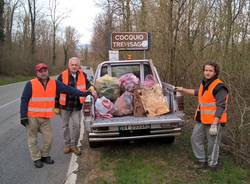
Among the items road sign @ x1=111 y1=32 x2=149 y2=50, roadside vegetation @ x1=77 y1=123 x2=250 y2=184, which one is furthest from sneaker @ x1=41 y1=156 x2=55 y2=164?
road sign @ x1=111 y1=32 x2=149 y2=50

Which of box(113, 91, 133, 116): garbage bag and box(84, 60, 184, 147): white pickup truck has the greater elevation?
box(113, 91, 133, 116): garbage bag

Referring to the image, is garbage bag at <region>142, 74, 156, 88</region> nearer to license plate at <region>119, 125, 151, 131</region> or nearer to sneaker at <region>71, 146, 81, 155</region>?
license plate at <region>119, 125, 151, 131</region>

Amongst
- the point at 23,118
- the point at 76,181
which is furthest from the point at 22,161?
the point at 76,181

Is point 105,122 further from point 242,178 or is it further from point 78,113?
point 242,178

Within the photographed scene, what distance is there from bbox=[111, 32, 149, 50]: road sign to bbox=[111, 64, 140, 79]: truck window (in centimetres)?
365

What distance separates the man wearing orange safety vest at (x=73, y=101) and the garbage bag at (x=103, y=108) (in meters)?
0.32

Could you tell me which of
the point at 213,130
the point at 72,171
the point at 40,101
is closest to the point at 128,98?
the point at 40,101

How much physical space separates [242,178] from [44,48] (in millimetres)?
62901

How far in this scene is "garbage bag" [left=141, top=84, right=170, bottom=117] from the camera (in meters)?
5.99

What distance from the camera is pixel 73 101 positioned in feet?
19.9

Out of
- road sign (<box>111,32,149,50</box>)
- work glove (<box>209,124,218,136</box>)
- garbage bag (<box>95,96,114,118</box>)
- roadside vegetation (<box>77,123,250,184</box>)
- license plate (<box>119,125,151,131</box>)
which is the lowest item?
roadside vegetation (<box>77,123,250,184</box>)

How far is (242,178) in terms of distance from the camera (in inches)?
187

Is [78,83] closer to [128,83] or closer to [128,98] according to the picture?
[128,98]

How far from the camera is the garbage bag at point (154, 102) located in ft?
19.6
